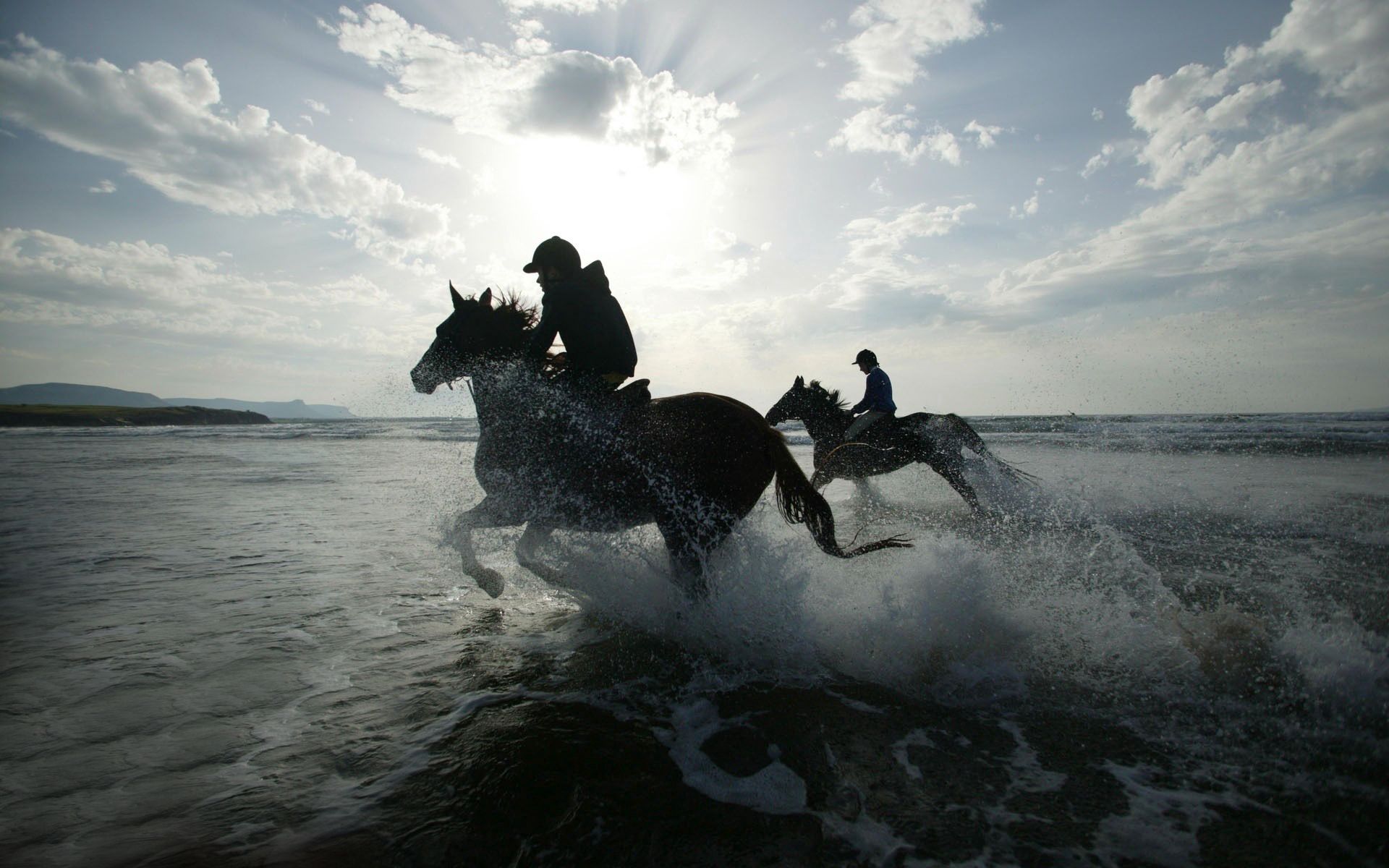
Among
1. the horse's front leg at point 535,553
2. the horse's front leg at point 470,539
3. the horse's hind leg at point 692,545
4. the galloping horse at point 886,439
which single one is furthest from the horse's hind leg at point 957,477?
the horse's front leg at point 470,539

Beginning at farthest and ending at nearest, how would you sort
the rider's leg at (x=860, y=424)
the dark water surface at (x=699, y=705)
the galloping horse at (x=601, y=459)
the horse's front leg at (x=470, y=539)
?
the rider's leg at (x=860, y=424), the horse's front leg at (x=470, y=539), the galloping horse at (x=601, y=459), the dark water surface at (x=699, y=705)

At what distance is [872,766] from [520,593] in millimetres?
3573

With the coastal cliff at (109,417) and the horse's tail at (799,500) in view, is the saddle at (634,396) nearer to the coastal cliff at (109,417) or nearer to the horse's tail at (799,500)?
the horse's tail at (799,500)

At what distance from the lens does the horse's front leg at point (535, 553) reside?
14.7 feet

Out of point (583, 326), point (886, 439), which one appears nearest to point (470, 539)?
point (583, 326)

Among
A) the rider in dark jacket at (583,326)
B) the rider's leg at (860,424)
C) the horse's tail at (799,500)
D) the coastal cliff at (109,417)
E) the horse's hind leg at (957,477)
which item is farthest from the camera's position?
the coastal cliff at (109,417)

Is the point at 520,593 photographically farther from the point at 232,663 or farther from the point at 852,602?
the point at 852,602

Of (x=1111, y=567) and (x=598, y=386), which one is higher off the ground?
(x=598, y=386)

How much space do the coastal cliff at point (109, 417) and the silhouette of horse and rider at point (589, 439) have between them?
53.4 metres

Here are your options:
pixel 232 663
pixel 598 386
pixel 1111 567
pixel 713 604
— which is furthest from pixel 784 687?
pixel 1111 567

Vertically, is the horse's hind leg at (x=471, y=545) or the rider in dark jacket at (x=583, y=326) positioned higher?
the rider in dark jacket at (x=583, y=326)

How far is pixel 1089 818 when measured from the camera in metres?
2.18

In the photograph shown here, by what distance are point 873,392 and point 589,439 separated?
19.3ft

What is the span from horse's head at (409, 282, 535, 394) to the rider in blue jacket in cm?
557
